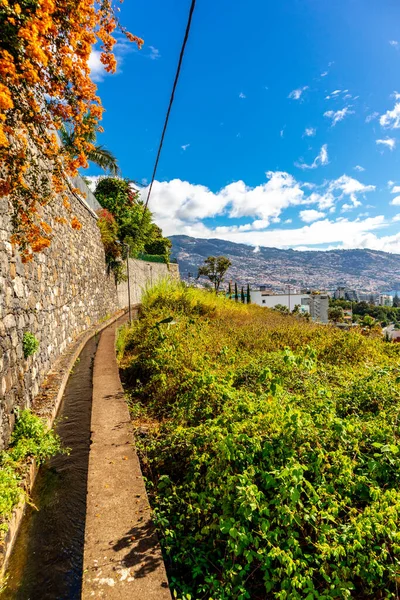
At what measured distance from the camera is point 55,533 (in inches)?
98.8

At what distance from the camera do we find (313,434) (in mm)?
2641

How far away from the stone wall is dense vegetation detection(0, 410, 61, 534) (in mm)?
125

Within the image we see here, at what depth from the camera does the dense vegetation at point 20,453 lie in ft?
7.91

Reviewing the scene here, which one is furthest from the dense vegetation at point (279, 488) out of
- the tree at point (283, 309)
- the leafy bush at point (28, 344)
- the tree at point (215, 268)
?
the tree at point (215, 268)

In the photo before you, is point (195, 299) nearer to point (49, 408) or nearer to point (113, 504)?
point (49, 408)

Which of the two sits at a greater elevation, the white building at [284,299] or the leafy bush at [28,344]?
the leafy bush at [28,344]

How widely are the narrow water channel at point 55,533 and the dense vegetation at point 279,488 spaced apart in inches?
23.7

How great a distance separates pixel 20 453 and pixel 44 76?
3.54 metres

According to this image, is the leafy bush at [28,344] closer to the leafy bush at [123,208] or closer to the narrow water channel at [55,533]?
the narrow water channel at [55,533]

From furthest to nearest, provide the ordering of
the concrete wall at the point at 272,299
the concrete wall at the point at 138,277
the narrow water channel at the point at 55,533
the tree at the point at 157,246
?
1. the concrete wall at the point at 272,299
2. the tree at the point at 157,246
3. the concrete wall at the point at 138,277
4. the narrow water channel at the point at 55,533

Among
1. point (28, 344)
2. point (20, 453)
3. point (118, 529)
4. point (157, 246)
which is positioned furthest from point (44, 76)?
point (157, 246)

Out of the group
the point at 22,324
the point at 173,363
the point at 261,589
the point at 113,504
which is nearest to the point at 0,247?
the point at 22,324

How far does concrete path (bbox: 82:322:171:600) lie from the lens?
1.90 metres

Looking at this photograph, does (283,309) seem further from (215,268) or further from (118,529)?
(118,529)
